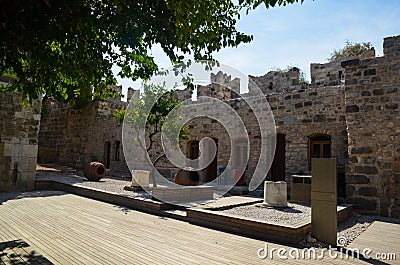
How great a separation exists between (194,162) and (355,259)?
895 cm

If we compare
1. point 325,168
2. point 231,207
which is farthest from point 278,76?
point 325,168

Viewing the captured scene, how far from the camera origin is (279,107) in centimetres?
960

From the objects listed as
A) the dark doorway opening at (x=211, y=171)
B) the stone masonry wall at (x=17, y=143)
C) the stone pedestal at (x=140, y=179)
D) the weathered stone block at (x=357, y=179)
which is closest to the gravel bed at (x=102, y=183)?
the stone pedestal at (x=140, y=179)

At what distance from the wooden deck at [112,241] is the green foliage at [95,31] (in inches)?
78.6

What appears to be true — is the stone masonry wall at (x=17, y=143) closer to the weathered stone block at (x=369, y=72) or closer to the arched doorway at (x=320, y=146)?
the arched doorway at (x=320, y=146)

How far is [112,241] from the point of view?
4.07 m

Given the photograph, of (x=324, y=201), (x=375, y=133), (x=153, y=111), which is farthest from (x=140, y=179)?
(x=375, y=133)

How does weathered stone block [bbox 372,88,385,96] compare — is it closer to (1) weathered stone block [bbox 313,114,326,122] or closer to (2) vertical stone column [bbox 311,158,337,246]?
(1) weathered stone block [bbox 313,114,326,122]

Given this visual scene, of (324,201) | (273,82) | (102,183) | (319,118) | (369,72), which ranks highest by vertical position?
(273,82)

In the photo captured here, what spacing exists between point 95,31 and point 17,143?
22.3ft
